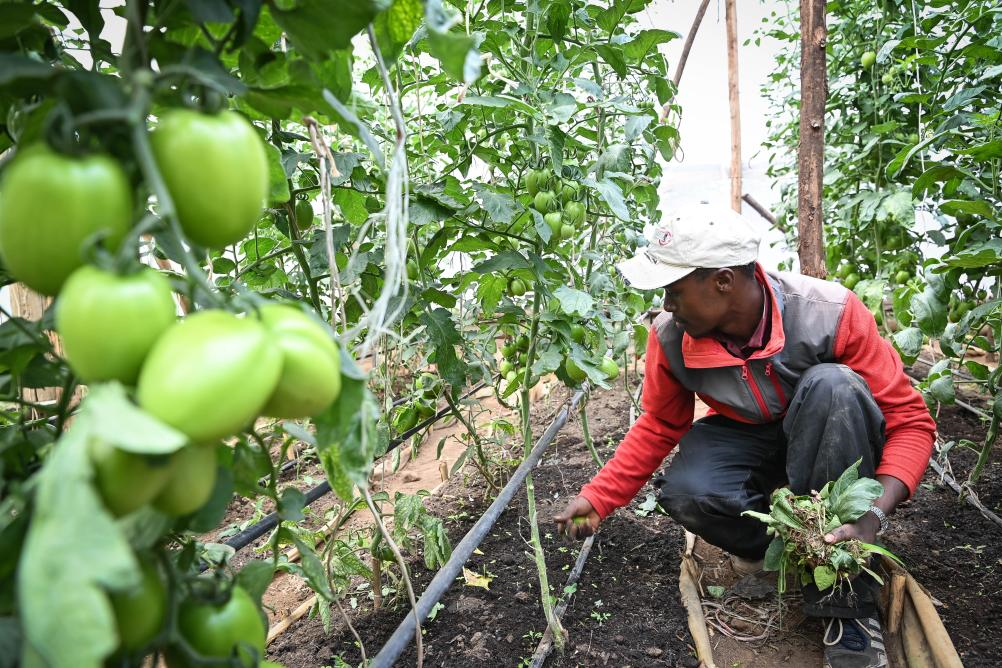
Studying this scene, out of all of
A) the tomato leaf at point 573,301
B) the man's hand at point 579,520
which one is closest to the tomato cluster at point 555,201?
the tomato leaf at point 573,301

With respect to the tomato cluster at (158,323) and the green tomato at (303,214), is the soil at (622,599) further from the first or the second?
the tomato cluster at (158,323)

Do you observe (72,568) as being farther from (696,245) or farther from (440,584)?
(696,245)

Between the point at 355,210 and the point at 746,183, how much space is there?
734 centimetres

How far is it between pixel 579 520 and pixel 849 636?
0.72 m

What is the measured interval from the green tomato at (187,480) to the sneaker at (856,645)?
167 cm

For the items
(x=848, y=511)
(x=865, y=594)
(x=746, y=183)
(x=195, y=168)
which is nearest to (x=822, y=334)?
(x=848, y=511)

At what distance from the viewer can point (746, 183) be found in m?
7.80

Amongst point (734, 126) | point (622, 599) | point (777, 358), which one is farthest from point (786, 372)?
point (734, 126)

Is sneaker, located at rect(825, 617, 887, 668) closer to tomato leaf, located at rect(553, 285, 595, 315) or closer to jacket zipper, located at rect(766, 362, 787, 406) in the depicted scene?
jacket zipper, located at rect(766, 362, 787, 406)

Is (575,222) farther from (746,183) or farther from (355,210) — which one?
(746,183)

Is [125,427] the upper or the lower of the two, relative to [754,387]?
upper

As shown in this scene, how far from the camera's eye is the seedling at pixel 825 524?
137 centimetres

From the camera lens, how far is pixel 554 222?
66.2 inches

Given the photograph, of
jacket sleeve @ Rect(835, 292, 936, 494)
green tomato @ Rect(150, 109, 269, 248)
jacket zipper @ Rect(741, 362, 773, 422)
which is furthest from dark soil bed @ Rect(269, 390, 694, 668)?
green tomato @ Rect(150, 109, 269, 248)
